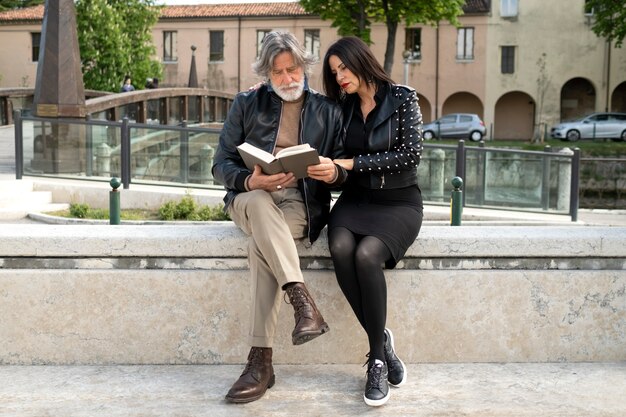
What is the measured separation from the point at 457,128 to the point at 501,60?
7117 mm

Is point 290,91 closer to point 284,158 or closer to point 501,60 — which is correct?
point 284,158

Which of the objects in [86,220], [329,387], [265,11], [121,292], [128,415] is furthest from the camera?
[265,11]

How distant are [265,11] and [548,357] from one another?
51802 millimetres

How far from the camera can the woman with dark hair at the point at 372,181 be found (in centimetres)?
418

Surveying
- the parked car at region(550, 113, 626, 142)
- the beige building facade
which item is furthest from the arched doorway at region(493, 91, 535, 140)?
the parked car at region(550, 113, 626, 142)

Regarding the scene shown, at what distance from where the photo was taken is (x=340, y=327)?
4512 millimetres

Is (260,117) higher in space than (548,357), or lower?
higher

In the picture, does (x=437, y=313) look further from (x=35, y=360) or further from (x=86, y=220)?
(x=86, y=220)

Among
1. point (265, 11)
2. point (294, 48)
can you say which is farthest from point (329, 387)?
point (265, 11)

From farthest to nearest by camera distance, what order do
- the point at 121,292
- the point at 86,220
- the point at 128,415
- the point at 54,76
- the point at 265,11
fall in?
the point at 265,11
the point at 54,76
the point at 86,220
the point at 121,292
the point at 128,415

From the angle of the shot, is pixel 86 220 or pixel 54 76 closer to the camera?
pixel 86 220

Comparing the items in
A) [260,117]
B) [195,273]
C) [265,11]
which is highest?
[265,11]

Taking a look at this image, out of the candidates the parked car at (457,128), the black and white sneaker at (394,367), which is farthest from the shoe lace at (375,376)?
the parked car at (457,128)

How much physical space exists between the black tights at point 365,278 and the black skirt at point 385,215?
0.07m
